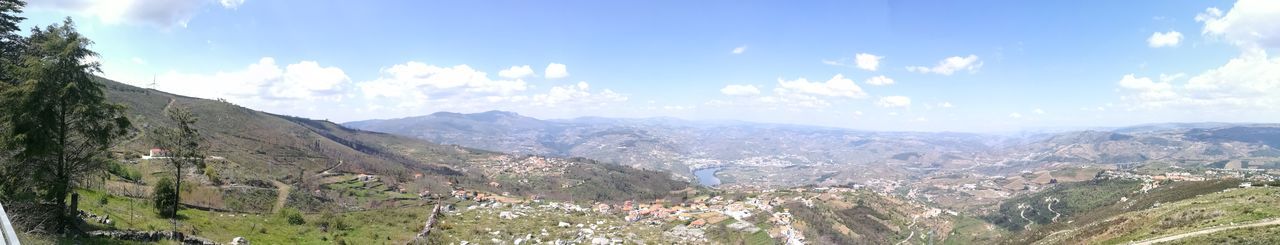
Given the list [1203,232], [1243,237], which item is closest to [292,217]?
[1243,237]

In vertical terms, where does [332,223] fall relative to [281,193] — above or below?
above

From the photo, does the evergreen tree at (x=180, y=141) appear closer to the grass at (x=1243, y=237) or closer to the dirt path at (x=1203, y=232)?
the grass at (x=1243, y=237)

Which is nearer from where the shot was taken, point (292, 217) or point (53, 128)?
point (53, 128)

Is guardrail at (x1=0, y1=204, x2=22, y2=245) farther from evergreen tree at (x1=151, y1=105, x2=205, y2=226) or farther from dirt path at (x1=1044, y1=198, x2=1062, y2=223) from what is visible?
dirt path at (x1=1044, y1=198, x2=1062, y2=223)

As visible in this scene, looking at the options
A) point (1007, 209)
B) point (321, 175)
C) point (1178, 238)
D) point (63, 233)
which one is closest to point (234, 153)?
point (321, 175)

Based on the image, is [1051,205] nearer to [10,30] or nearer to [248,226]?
[248,226]

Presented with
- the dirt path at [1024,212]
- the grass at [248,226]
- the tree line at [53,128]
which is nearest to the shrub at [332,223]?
the grass at [248,226]

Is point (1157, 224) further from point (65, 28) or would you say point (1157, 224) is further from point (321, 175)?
point (321, 175)
